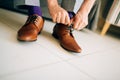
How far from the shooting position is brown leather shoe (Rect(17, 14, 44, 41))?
88 cm

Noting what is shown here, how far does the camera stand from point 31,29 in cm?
94

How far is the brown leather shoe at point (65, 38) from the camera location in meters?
0.92

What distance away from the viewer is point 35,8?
1063 millimetres

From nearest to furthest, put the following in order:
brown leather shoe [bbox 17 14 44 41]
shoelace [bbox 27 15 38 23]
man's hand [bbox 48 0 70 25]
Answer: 1. man's hand [bbox 48 0 70 25]
2. brown leather shoe [bbox 17 14 44 41]
3. shoelace [bbox 27 15 38 23]

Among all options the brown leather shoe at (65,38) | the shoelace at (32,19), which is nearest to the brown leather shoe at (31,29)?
the shoelace at (32,19)

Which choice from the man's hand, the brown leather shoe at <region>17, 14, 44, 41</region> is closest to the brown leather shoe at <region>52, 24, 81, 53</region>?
the brown leather shoe at <region>17, 14, 44, 41</region>

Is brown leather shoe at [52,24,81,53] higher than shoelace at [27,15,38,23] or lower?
lower

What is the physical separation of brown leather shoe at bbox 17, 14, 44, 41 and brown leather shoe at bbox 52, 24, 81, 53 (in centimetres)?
11

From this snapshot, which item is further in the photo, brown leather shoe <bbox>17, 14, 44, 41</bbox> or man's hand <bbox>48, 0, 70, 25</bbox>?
brown leather shoe <bbox>17, 14, 44, 41</bbox>

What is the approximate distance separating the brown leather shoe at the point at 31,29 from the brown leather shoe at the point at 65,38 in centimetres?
11

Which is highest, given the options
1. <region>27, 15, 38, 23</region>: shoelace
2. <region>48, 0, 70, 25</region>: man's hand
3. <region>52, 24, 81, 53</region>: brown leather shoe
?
<region>48, 0, 70, 25</region>: man's hand

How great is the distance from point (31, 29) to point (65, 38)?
0.62 feet

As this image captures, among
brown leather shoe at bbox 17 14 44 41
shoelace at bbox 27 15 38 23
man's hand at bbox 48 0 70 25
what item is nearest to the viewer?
man's hand at bbox 48 0 70 25

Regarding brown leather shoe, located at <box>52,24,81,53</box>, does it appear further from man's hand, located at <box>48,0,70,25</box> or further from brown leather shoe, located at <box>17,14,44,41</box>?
man's hand, located at <box>48,0,70,25</box>
